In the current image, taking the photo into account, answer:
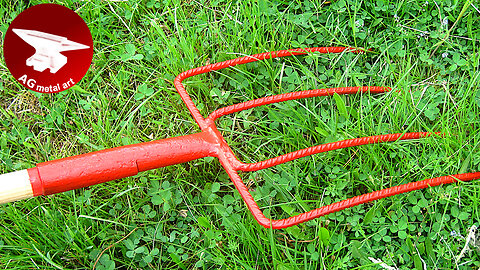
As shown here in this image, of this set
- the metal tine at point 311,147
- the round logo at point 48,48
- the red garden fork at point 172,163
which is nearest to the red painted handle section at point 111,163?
the red garden fork at point 172,163

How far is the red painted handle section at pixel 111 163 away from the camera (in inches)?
71.9

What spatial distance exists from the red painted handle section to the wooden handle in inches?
0.8

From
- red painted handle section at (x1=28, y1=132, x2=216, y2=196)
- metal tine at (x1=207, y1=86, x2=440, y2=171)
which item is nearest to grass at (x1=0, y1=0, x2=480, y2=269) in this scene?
metal tine at (x1=207, y1=86, x2=440, y2=171)

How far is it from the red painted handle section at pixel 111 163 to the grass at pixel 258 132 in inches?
8.8

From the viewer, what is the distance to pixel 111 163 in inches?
73.9

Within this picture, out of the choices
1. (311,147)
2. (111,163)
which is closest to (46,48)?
(111,163)

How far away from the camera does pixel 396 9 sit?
2.39 m

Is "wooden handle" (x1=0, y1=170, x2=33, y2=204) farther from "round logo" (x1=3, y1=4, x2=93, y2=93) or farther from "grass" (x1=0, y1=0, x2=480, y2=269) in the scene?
"round logo" (x1=3, y1=4, x2=93, y2=93)

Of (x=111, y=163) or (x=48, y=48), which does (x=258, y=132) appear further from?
(x=48, y=48)

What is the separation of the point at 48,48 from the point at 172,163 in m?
0.94

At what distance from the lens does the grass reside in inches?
79.1

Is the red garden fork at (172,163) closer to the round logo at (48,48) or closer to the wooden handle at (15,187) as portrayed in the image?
the wooden handle at (15,187)

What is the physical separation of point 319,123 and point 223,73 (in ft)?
1.70

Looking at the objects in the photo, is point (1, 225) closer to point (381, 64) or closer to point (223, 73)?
point (223, 73)
